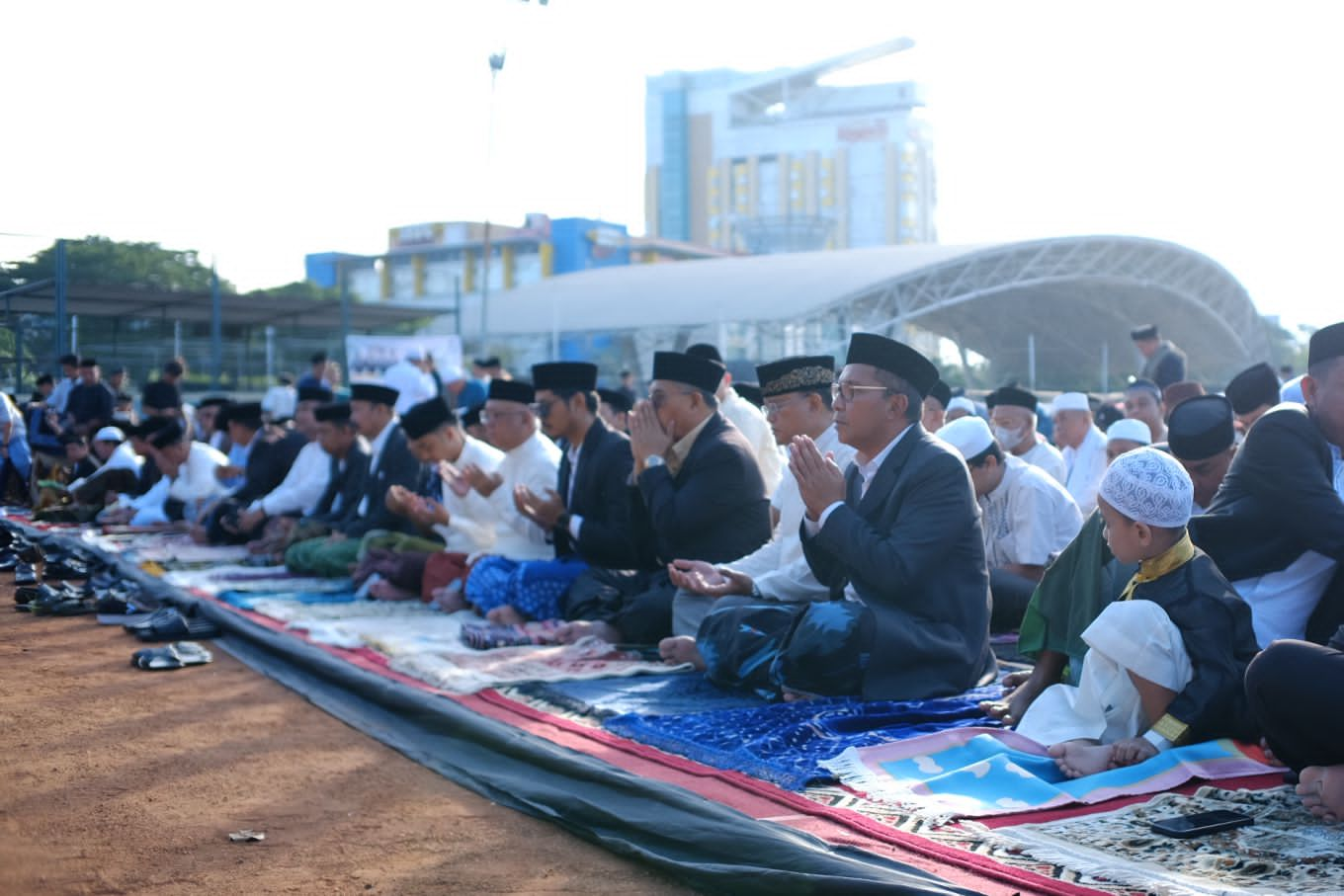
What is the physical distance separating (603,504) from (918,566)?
6.93 feet

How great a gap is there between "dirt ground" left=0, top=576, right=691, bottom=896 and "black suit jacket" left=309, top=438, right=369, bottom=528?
129 inches

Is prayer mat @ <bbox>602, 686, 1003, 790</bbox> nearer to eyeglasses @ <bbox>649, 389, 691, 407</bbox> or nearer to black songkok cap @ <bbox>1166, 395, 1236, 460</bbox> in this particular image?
black songkok cap @ <bbox>1166, 395, 1236, 460</bbox>

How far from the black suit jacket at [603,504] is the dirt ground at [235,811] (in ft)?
4.95

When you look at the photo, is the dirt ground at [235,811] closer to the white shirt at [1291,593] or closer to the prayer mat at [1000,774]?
the prayer mat at [1000,774]

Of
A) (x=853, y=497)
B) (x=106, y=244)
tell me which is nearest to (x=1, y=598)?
(x=853, y=497)

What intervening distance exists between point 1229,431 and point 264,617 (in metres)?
3.98

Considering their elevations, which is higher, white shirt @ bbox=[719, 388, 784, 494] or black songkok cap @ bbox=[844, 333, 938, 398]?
black songkok cap @ bbox=[844, 333, 938, 398]

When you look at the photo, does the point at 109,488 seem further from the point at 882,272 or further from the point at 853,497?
the point at 882,272

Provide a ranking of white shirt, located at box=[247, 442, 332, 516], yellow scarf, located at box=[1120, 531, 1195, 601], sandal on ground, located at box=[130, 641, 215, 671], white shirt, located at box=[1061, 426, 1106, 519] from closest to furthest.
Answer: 1. yellow scarf, located at box=[1120, 531, 1195, 601]
2. sandal on ground, located at box=[130, 641, 215, 671]
3. white shirt, located at box=[1061, 426, 1106, 519]
4. white shirt, located at box=[247, 442, 332, 516]

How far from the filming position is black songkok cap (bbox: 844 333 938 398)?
3994mm

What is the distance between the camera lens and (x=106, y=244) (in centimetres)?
1366

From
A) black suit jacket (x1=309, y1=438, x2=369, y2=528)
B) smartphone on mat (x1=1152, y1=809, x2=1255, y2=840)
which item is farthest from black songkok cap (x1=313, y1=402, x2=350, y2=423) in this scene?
smartphone on mat (x1=1152, y1=809, x2=1255, y2=840)

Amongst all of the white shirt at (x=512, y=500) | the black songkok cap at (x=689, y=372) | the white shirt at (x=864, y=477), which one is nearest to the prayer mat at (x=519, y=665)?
the white shirt at (x=864, y=477)

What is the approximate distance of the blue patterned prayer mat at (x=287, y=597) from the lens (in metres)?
6.32
